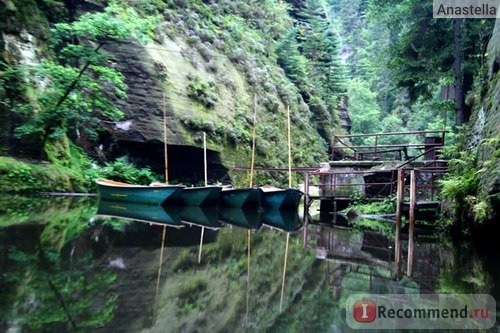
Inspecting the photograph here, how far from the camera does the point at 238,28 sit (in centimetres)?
2903

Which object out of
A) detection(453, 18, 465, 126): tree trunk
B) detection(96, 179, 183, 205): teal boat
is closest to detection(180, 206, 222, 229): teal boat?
detection(96, 179, 183, 205): teal boat

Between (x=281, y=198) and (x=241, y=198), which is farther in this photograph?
(x=281, y=198)

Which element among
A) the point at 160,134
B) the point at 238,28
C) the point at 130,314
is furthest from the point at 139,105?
the point at 130,314

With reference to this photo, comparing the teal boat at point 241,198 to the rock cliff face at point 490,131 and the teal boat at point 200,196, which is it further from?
the rock cliff face at point 490,131

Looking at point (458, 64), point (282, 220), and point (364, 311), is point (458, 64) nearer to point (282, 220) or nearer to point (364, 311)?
point (282, 220)

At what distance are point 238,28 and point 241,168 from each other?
12691 mm

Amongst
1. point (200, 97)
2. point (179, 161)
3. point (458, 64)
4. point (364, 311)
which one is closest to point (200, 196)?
point (179, 161)

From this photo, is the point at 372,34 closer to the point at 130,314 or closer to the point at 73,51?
the point at 73,51

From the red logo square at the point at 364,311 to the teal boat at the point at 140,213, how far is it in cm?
623

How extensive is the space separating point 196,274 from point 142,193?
30.5ft

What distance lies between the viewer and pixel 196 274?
217 inches

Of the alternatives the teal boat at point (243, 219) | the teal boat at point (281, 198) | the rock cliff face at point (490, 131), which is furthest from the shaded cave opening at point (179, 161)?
the rock cliff face at point (490, 131)

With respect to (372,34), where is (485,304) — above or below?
below

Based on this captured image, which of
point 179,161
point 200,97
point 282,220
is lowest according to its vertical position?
point 282,220
